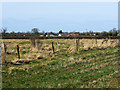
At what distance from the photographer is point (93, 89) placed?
33.5 feet

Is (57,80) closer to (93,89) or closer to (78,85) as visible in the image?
(78,85)

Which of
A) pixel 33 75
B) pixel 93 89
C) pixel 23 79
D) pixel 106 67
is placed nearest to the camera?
pixel 93 89

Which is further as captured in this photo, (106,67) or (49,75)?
(106,67)

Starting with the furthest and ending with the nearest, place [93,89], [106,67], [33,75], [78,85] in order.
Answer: [106,67] < [33,75] < [78,85] < [93,89]

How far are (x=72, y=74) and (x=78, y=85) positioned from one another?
9.00 feet

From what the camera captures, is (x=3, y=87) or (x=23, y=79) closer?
(x=3, y=87)

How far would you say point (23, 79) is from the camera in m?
13.6

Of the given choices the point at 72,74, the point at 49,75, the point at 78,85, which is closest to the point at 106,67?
the point at 72,74

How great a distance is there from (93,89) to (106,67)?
5.67 m

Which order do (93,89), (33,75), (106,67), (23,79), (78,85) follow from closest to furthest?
(93,89)
(78,85)
(23,79)
(33,75)
(106,67)

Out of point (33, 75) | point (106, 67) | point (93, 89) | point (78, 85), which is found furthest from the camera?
point (106, 67)

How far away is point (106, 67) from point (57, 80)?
423 centimetres

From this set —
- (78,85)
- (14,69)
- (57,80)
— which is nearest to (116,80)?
(78,85)

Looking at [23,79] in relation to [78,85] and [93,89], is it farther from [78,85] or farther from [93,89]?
[93,89]
